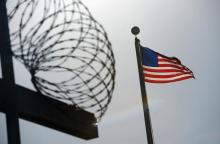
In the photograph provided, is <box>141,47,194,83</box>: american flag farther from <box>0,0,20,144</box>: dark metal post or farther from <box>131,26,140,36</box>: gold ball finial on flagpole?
<box>0,0,20,144</box>: dark metal post

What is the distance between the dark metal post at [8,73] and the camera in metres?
3.01

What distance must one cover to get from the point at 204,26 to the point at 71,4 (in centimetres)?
133

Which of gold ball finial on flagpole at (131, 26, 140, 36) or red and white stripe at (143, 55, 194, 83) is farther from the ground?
gold ball finial on flagpole at (131, 26, 140, 36)

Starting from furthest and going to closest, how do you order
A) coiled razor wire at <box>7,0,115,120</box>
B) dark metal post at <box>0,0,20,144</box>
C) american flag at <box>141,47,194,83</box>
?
1. american flag at <box>141,47,194,83</box>
2. coiled razor wire at <box>7,0,115,120</box>
3. dark metal post at <box>0,0,20,144</box>

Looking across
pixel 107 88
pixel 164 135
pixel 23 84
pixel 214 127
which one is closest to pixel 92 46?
pixel 107 88

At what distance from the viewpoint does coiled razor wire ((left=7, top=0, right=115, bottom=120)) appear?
3.13 metres

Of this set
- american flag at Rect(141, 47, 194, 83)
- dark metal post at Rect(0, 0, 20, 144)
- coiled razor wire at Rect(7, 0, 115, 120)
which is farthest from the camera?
american flag at Rect(141, 47, 194, 83)

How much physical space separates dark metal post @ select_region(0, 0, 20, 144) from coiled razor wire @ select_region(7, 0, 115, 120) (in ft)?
0.18

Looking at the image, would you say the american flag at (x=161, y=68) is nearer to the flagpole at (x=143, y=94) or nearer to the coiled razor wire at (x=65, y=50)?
the flagpole at (x=143, y=94)

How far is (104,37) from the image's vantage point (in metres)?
3.24

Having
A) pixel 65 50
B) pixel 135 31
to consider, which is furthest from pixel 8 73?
pixel 135 31

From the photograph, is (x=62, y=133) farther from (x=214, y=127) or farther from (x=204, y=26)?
(x=204, y=26)

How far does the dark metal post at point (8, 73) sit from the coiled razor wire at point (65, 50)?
5 centimetres

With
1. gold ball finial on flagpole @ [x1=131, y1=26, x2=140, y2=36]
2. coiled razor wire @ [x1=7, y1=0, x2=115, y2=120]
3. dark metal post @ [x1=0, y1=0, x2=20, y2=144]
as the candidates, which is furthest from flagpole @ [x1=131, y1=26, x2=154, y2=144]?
dark metal post @ [x1=0, y1=0, x2=20, y2=144]
